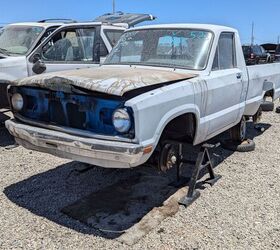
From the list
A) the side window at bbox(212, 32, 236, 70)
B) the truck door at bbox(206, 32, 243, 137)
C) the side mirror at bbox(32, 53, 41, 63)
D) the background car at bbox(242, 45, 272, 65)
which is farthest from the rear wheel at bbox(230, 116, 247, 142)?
the side mirror at bbox(32, 53, 41, 63)

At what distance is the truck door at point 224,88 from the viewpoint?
4773 mm

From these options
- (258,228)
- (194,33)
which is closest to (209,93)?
(194,33)

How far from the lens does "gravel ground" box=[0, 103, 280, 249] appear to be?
358 centimetres

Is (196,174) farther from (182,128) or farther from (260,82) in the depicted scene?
(260,82)

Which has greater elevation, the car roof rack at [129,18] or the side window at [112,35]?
the car roof rack at [129,18]

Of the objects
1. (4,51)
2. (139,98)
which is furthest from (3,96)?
(139,98)

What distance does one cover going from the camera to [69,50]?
746 cm

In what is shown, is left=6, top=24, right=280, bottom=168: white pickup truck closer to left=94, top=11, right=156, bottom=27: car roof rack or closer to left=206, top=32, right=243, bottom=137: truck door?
left=206, top=32, right=243, bottom=137: truck door

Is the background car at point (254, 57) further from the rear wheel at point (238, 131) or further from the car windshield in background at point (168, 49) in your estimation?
the car windshield in background at point (168, 49)

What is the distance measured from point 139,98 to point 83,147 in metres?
0.72

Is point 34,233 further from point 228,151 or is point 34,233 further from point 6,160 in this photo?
point 228,151

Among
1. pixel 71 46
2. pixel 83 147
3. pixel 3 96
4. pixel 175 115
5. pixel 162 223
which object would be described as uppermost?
pixel 71 46

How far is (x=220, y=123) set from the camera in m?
5.14

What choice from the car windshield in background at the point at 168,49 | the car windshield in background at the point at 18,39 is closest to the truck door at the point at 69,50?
the car windshield in background at the point at 18,39
